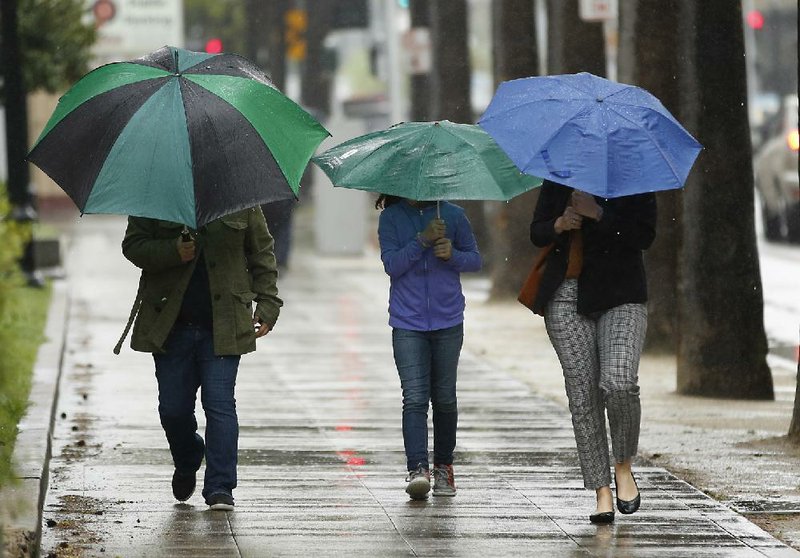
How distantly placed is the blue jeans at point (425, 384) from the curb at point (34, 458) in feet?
5.73

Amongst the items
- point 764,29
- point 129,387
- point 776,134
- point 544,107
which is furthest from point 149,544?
point 764,29

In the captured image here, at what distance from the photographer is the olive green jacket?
8000 mm

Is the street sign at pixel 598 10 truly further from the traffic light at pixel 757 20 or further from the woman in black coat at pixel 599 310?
the traffic light at pixel 757 20

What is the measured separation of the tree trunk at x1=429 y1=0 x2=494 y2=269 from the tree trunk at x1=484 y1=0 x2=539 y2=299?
2970mm

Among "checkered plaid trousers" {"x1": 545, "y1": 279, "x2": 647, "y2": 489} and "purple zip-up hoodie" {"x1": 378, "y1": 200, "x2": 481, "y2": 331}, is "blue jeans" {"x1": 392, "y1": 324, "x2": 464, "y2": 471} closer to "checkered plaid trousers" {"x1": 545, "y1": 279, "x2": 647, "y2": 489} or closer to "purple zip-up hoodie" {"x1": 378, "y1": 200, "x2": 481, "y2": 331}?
"purple zip-up hoodie" {"x1": 378, "y1": 200, "x2": 481, "y2": 331}

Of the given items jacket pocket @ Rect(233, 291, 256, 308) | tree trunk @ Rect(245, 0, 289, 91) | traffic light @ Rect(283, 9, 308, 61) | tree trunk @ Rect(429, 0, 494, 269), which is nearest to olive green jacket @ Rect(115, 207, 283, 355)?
jacket pocket @ Rect(233, 291, 256, 308)

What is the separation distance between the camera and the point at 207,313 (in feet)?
26.5

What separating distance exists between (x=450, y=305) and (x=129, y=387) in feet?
15.5

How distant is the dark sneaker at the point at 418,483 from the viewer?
8414 millimetres

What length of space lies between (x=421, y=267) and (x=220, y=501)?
1446mm

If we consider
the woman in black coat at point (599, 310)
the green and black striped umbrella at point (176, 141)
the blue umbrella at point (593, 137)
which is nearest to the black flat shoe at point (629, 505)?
the woman in black coat at point (599, 310)

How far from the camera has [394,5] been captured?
3488 cm

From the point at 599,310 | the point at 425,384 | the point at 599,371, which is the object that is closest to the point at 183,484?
the point at 425,384

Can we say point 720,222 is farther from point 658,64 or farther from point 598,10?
point 598,10
